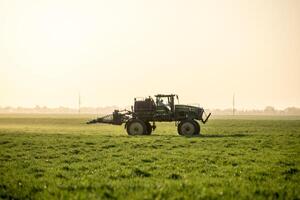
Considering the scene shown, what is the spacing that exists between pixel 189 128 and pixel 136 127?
450 cm

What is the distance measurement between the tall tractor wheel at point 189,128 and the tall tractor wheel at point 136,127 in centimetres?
312

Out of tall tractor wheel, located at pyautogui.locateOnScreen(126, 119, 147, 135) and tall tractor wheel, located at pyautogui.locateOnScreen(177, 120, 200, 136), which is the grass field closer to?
tall tractor wheel, located at pyautogui.locateOnScreen(177, 120, 200, 136)

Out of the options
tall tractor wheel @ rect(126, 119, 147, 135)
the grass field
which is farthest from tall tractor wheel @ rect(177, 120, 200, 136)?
the grass field

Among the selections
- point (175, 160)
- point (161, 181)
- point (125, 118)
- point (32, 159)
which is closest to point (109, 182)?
point (161, 181)

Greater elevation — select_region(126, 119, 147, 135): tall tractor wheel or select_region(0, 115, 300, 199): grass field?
select_region(126, 119, 147, 135): tall tractor wheel

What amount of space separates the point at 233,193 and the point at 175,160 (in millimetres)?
6921

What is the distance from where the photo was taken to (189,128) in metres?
33.6

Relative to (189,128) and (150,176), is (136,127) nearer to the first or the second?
(189,128)

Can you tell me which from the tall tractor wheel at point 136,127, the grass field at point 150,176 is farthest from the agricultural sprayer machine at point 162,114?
the grass field at point 150,176

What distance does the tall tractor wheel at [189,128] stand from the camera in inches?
1320

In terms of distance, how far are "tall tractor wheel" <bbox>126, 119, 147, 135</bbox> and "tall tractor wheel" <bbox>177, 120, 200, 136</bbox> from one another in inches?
123

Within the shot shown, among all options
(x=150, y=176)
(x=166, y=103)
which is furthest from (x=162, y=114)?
(x=150, y=176)

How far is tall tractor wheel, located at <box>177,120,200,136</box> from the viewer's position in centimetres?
3353

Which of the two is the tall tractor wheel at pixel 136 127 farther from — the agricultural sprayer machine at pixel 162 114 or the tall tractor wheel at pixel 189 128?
the tall tractor wheel at pixel 189 128
